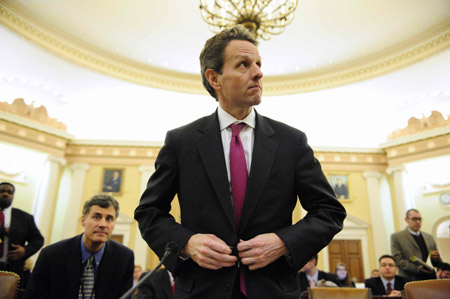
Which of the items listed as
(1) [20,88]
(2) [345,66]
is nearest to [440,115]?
(2) [345,66]

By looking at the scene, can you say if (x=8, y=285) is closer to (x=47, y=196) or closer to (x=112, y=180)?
(x=47, y=196)

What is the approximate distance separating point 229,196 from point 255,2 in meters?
6.50

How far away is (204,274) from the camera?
1222mm

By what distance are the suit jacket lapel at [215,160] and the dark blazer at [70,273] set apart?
199 cm

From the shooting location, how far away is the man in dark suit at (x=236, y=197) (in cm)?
118

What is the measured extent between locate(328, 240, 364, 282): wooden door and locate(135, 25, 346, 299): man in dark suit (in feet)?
36.8

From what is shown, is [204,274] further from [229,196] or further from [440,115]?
[440,115]

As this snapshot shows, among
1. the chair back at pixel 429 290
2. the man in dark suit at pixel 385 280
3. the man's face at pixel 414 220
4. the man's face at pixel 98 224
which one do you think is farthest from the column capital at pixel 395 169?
the man's face at pixel 98 224

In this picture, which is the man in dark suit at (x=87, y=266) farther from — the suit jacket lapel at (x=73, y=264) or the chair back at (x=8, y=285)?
the chair back at (x=8, y=285)

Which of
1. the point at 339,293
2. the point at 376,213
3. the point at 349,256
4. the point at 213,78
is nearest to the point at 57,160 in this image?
the point at 349,256

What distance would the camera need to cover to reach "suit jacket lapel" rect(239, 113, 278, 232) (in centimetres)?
128

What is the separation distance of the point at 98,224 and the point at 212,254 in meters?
2.27

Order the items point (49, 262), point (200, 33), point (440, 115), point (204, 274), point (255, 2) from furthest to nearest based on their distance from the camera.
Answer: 1. point (200, 33)
2. point (440, 115)
3. point (255, 2)
4. point (49, 262)
5. point (204, 274)

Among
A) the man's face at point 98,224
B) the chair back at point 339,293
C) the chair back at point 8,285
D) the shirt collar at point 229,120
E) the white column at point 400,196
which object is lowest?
the chair back at point 339,293
